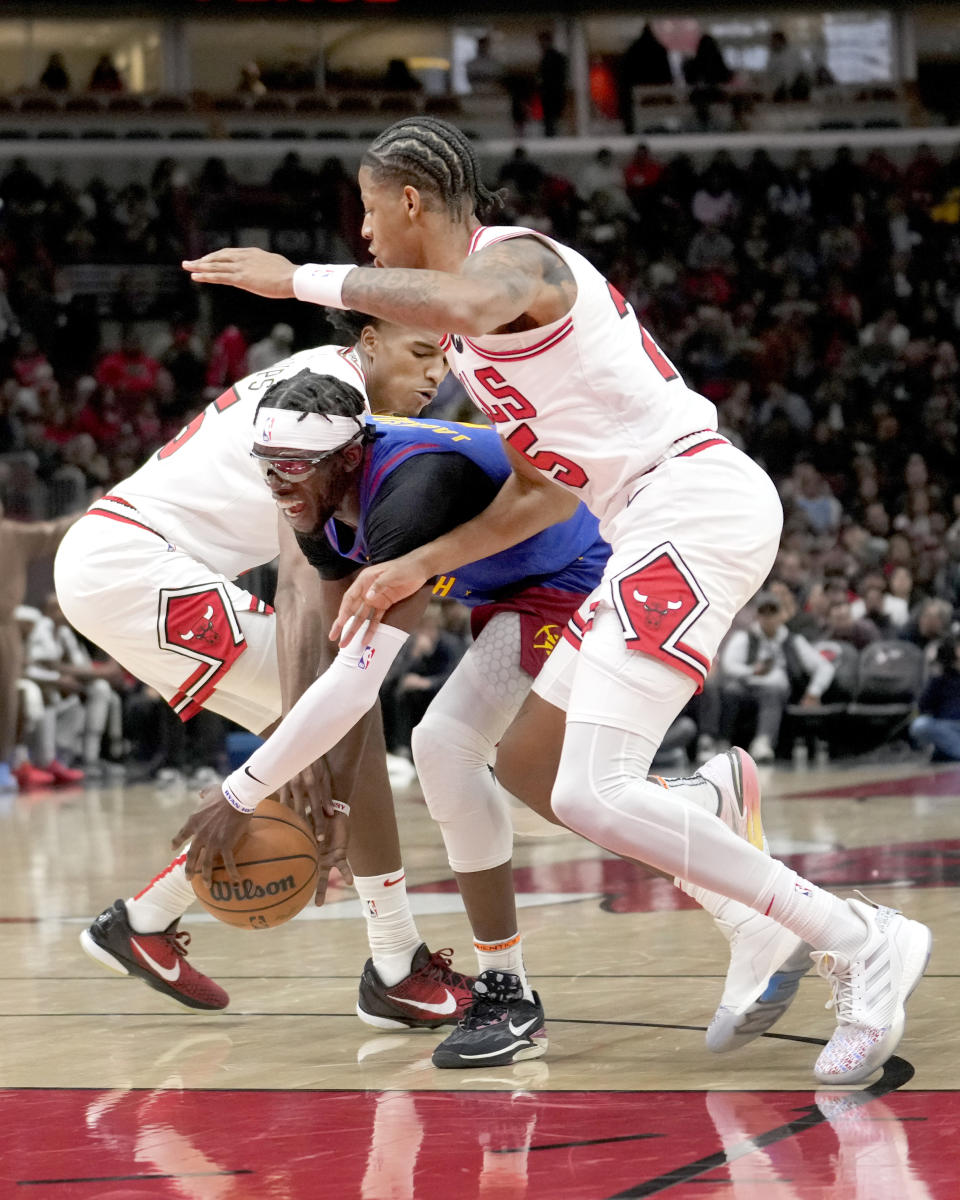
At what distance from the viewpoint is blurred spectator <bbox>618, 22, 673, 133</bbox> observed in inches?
860

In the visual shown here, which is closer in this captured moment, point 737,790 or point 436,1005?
point 737,790

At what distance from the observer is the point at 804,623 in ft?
43.7

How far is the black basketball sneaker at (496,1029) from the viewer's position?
3.62 m

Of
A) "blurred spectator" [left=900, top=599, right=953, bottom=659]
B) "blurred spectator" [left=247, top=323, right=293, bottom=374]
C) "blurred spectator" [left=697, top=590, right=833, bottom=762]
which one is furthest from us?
"blurred spectator" [left=247, top=323, right=293, bottom=374]

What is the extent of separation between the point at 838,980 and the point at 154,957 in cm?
180

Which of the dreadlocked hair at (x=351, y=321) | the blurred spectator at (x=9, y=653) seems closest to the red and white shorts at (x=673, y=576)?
the dreadlocked hair at (x=351, y=321)

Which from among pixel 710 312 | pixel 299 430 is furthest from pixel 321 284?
pixel 710 312

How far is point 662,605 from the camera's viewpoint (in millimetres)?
3414

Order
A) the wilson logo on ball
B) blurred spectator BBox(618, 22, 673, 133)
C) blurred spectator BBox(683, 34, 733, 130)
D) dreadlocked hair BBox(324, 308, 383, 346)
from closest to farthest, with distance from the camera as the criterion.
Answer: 1. the wilson logo on ball
2. dreadlocked hair BBox(324, 308, 383, 346)
3. blurred spectator BBox(683, 34, 733, 130)
4. blurred spectator BBox(618, 22, 673, 133)

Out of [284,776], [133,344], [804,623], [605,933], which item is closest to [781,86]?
[133,344]

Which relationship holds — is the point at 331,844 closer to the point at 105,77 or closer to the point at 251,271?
the point at 251,271

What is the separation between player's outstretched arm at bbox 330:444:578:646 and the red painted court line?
101cm

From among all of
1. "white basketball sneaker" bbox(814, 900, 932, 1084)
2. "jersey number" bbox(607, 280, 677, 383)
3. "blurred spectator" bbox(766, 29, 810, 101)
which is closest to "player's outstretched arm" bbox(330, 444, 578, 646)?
"jersey number" bbox(607, 280, 677, 383)

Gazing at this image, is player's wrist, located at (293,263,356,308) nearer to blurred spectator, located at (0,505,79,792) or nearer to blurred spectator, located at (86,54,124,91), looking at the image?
blurred spectator, located at (0,505,79,792)
